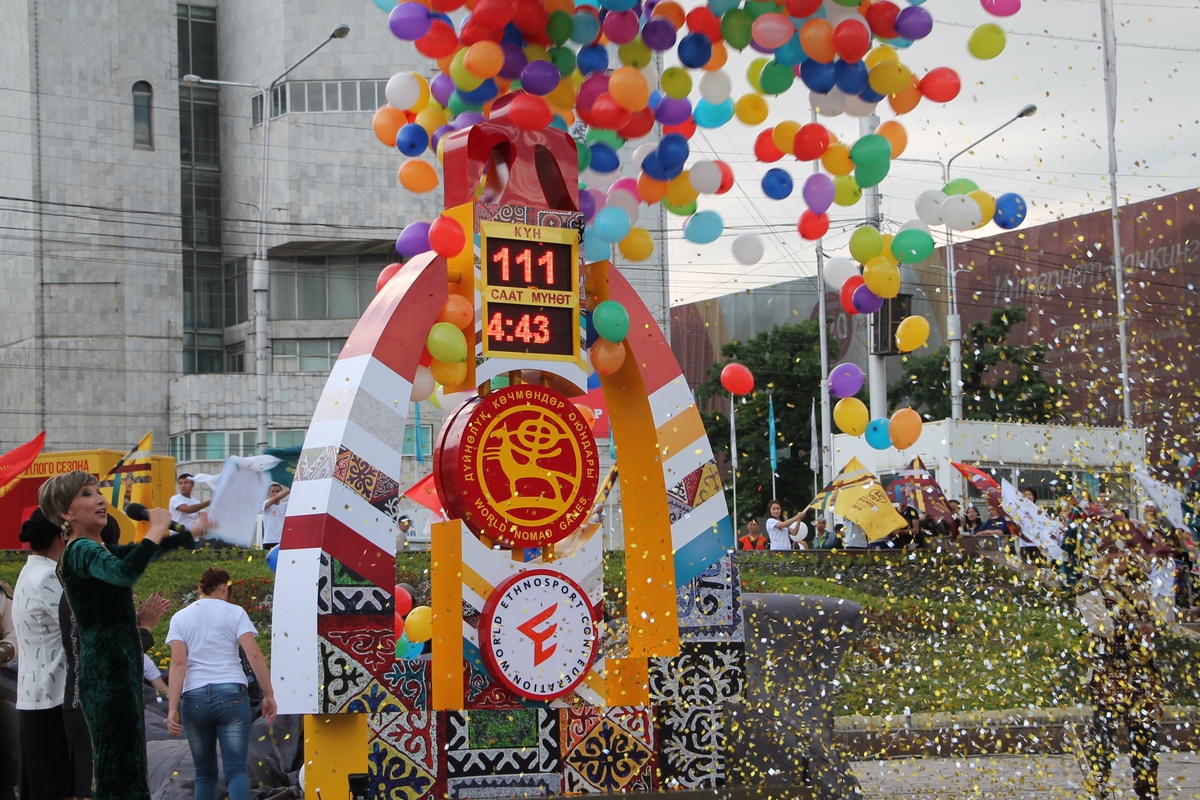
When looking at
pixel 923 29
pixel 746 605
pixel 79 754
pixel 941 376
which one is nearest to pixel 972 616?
pixel 746 605

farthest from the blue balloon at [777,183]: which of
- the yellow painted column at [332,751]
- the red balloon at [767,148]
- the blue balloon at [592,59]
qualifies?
the yellow painted column at [332,751]

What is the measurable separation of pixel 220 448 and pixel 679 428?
117ft

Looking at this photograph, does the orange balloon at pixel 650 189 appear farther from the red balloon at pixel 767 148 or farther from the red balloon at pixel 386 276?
the red balloon at pixel 386 276

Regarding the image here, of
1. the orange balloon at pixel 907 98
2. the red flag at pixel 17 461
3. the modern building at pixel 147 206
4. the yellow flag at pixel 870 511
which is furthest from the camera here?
the modern building at pixel 147 206

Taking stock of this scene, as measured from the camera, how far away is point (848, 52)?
25.5ft

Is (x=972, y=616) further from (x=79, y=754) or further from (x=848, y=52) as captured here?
(x=79, y=754)

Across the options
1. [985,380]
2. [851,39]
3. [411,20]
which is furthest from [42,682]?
[985,380]

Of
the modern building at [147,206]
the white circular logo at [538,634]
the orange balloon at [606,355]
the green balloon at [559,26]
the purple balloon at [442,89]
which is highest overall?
the modern building at [147,206]

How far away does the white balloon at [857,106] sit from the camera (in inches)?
321

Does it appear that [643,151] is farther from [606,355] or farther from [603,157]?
[606,355]

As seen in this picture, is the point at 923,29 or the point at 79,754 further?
the point at 923,29

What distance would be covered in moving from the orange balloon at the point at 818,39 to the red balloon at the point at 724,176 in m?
1.03

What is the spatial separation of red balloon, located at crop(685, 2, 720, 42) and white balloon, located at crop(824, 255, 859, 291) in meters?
1.64

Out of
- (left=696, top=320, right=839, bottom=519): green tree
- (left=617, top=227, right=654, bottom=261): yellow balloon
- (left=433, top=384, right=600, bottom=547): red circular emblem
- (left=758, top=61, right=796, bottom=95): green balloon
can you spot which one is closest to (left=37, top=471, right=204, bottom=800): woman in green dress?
(left=433, top=384, right=600, bottom=547): red circular emblem
